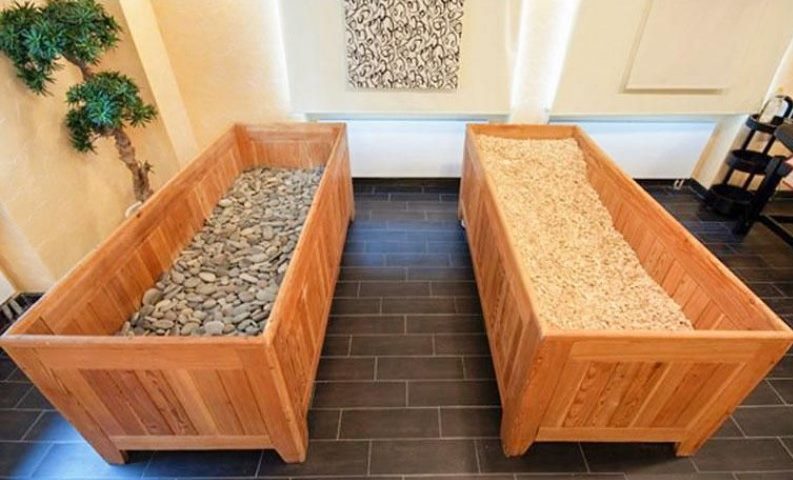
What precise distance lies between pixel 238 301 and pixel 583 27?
257 cm

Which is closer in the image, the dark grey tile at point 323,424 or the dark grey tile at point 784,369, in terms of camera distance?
the dark grey tile at point 323,424

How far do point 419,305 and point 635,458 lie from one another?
1127 millimetres

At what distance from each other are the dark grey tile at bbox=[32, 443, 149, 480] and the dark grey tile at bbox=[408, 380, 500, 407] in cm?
107

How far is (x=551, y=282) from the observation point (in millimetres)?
1628

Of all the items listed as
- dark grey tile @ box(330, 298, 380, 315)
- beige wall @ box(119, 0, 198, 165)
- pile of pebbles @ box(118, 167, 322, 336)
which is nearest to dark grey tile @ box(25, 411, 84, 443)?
pile of pebbles @ box(118, 167, 322, 336)

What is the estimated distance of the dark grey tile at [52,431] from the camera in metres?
1.54

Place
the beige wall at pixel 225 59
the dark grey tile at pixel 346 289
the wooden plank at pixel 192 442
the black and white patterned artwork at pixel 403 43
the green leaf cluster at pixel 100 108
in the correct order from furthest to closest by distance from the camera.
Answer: the beige wall at pixel 225 59
the black and white patterned artwork at pixel 403 43
the dark grey tile at pixel 346 289
the green leaf cluster at pixel 100 108
the wooden plank at pixel 192 442

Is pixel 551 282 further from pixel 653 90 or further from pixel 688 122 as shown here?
pixel 688 122

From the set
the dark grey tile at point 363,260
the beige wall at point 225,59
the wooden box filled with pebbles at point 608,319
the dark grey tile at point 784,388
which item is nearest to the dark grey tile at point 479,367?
Result: the wooden box filled with pebbles at point 608,319

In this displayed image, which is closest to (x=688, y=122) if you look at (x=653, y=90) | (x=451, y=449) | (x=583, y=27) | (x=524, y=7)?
(x=653, y=90)

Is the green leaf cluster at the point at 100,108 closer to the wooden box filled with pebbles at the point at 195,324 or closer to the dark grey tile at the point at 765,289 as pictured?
the wooden box filled with pebbles at the point at 195,324

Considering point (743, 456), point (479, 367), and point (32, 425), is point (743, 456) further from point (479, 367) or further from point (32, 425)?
point (32, 425)

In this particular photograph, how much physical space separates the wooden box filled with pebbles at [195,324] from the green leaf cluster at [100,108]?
43 cm

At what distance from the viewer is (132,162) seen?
223 cm
